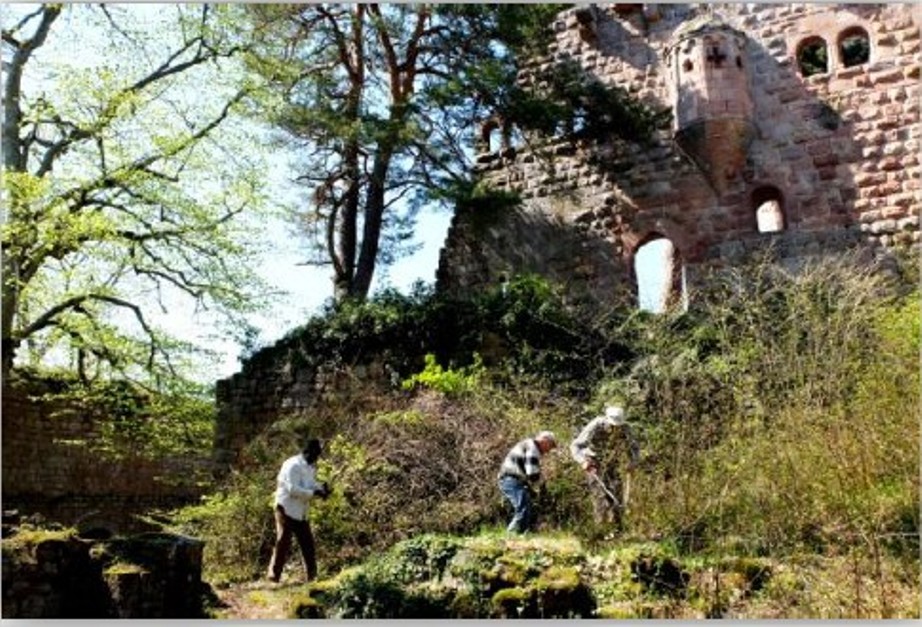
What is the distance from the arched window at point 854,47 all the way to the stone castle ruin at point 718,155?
26mm

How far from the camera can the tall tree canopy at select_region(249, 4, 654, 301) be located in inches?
514

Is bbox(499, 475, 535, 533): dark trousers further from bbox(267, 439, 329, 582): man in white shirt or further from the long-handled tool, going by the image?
bbox(267, 439, 329, 582): man in white shirt

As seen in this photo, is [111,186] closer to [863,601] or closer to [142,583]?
[142,583]

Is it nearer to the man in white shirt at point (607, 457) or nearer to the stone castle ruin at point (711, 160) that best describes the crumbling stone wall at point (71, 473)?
the stone castle ruin at point (711, 160)

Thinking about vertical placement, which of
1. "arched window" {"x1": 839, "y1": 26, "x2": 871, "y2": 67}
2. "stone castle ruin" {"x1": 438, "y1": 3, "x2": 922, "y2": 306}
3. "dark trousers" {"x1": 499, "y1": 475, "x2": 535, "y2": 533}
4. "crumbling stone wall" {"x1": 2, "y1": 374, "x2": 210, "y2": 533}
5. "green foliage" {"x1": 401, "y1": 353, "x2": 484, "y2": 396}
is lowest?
"dark trousers" {"x1": 499, "y1": 475, "x2": 535, "y2": 533}

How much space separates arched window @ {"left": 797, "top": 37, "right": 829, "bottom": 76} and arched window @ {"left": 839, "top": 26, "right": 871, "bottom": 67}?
238 millimetres

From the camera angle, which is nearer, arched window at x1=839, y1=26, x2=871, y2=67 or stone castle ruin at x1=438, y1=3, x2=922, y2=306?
stone castle ruin at x1=438, y1=3, x2=922, y2=306

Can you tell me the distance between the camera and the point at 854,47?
14.1 m

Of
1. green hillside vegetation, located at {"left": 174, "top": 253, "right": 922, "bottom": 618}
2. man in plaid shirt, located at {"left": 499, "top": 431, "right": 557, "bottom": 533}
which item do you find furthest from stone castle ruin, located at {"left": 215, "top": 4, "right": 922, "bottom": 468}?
man in plaid shirt, located at {"left": 499, "top": 431, "right": 557, "bottom": 533}

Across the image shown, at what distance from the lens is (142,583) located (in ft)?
18.8

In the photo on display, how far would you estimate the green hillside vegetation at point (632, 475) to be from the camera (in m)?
5.82

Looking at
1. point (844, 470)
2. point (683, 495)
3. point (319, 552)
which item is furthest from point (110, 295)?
point (844, 470)

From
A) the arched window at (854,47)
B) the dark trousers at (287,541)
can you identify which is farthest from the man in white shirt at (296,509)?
the arched window at (854,47)

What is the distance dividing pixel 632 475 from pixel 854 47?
369 inches
